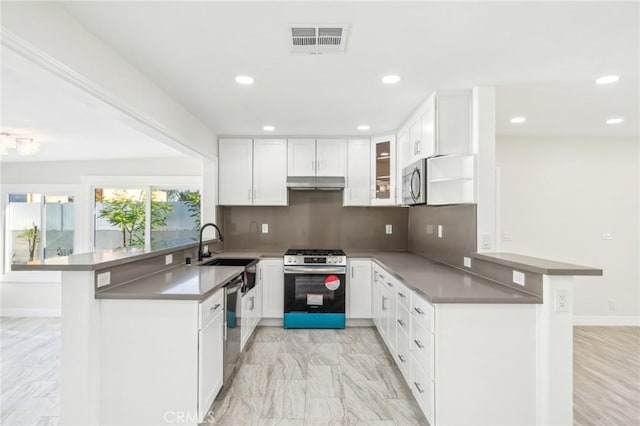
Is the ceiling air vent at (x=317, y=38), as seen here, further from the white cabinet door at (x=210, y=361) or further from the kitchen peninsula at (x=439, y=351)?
the white cabinet door at (x=210, y=361)

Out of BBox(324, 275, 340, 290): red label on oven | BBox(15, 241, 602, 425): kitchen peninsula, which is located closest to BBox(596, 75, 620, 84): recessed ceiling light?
BBox(15, 241, 602, 425): kitchen peninsula

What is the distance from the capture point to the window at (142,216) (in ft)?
16.9

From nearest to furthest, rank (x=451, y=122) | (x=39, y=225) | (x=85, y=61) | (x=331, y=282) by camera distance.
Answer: (x=85, y=61) < (x=451, y=122) < (x=331, y=282) < (x=39, y=225)

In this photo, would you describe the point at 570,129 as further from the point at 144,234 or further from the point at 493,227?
the point at 144,234

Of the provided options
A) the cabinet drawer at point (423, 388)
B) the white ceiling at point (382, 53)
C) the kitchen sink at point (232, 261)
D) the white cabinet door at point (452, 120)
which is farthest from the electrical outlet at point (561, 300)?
the kitchen sink at point (232, 261)

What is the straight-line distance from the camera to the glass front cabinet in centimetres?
417

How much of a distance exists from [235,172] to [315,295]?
196 cm

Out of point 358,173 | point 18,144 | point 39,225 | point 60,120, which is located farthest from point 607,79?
point 39,225

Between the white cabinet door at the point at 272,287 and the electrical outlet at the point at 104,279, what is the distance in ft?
6.89

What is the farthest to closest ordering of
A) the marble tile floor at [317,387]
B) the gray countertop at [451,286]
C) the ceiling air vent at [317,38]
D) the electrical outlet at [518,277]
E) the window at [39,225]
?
the window at [39,225] < the marble tile floor at [317,387] < the electrical outlet at [518,277] < the gray countertop at [451,286] < the ceiling air vent at [317,38]

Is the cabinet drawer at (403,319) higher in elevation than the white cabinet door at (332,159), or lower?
lower

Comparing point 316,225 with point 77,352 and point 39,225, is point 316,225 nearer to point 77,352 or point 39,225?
point 77,352

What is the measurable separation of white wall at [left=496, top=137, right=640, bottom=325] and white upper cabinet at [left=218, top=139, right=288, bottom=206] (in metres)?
2.91

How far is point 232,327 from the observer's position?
2713 mm
